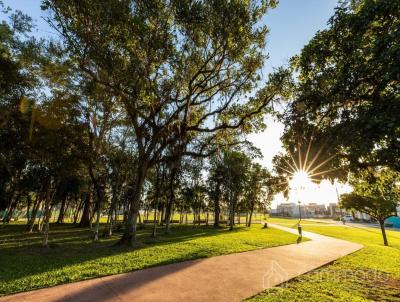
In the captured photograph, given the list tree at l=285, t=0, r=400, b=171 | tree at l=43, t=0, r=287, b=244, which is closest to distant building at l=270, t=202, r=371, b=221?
tree at l=43, t=0, r=287, b=244

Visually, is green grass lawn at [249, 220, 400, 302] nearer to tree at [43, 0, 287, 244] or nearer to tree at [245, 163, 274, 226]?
tree at [43, 0, 287, 244]

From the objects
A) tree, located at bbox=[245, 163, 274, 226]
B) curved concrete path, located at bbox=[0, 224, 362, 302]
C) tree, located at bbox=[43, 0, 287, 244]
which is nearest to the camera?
curved concrete path, located at bbox=[0, 224, 362, 302]

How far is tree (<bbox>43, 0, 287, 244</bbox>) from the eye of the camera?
1338 centimetres

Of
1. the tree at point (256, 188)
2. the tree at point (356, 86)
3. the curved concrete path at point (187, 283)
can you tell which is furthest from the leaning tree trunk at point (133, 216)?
the tree at point (256, 188)

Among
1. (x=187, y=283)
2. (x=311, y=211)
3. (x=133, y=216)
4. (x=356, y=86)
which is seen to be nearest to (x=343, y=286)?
(x=187, y=283)

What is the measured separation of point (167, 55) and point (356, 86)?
425 inches

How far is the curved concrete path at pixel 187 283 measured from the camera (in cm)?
Result: 691

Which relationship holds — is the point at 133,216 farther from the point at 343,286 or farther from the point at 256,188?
the point at 256,188

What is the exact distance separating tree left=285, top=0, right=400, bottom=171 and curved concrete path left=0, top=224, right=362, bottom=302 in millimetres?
5197

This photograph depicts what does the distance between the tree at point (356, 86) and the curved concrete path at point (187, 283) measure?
520cm

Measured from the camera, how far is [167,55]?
49.0ft

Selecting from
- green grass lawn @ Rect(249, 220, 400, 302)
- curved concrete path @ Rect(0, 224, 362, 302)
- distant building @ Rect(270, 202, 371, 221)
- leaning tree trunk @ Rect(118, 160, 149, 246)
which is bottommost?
green grass lawn @ Rect(249, 220, 400, 302)

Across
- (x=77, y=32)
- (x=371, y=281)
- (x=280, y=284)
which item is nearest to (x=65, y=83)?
(x=77, y=32)

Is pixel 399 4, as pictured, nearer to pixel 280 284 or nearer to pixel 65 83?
pixel 280 284
